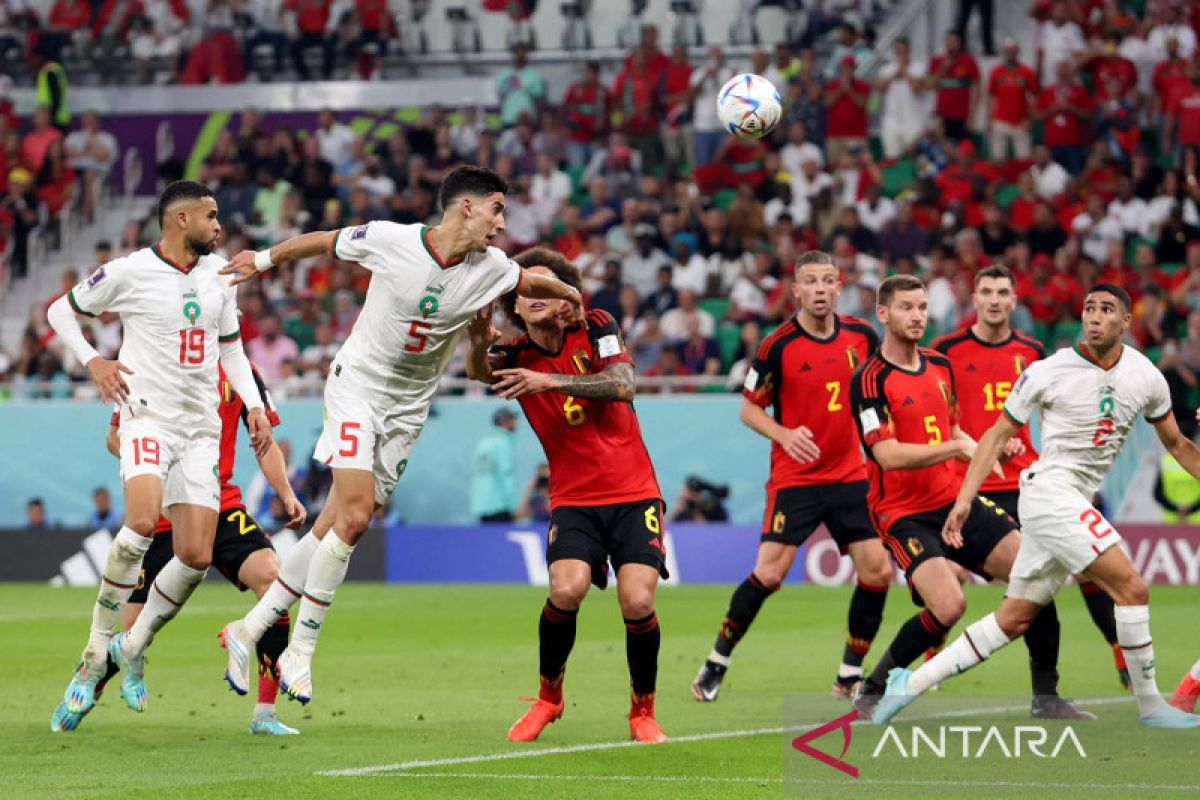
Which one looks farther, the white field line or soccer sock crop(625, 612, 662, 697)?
soccer sock crop(625, 612, 662, 697)

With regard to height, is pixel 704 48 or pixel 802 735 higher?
pixel 704 48

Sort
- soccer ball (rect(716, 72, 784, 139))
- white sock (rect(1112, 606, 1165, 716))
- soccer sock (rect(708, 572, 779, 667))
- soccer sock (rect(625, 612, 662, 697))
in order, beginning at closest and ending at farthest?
soccer sock (rect(625, 612, 662, 697))
white sock (rect(1112, 606, 1165, 716))
soccer sock (rect(708, 572, 779, 667))
soccer ball (rect(716, 72, 784, 139))

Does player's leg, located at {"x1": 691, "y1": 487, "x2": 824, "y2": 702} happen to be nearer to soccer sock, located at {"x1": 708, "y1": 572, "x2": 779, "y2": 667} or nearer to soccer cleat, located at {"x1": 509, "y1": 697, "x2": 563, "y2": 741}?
soccer sock, located at {"x1": 708, "y1": 572, "x2": 779, "y2": 667}

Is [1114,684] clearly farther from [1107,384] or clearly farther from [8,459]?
[8,459]

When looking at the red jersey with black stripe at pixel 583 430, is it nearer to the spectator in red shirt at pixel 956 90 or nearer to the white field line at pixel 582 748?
the white field line at pixel 582 748

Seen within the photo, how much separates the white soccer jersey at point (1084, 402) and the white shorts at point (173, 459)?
4138 millimetres

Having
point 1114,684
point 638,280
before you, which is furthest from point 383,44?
point 1114,684

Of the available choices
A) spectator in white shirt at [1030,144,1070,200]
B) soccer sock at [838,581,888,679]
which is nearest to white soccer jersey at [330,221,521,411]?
soccer sock at [838,581,888,679]

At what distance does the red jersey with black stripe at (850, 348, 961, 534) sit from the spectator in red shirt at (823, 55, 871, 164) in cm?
1643

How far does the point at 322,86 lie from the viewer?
3203 centimetres

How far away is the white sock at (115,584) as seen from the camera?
9.71m

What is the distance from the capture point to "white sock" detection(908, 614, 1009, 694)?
32.0ft

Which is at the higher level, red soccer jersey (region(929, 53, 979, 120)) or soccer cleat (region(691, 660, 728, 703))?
red soccer jersey (region(929, 53, 979, 120))

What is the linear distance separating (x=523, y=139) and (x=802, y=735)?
64.8 ft
